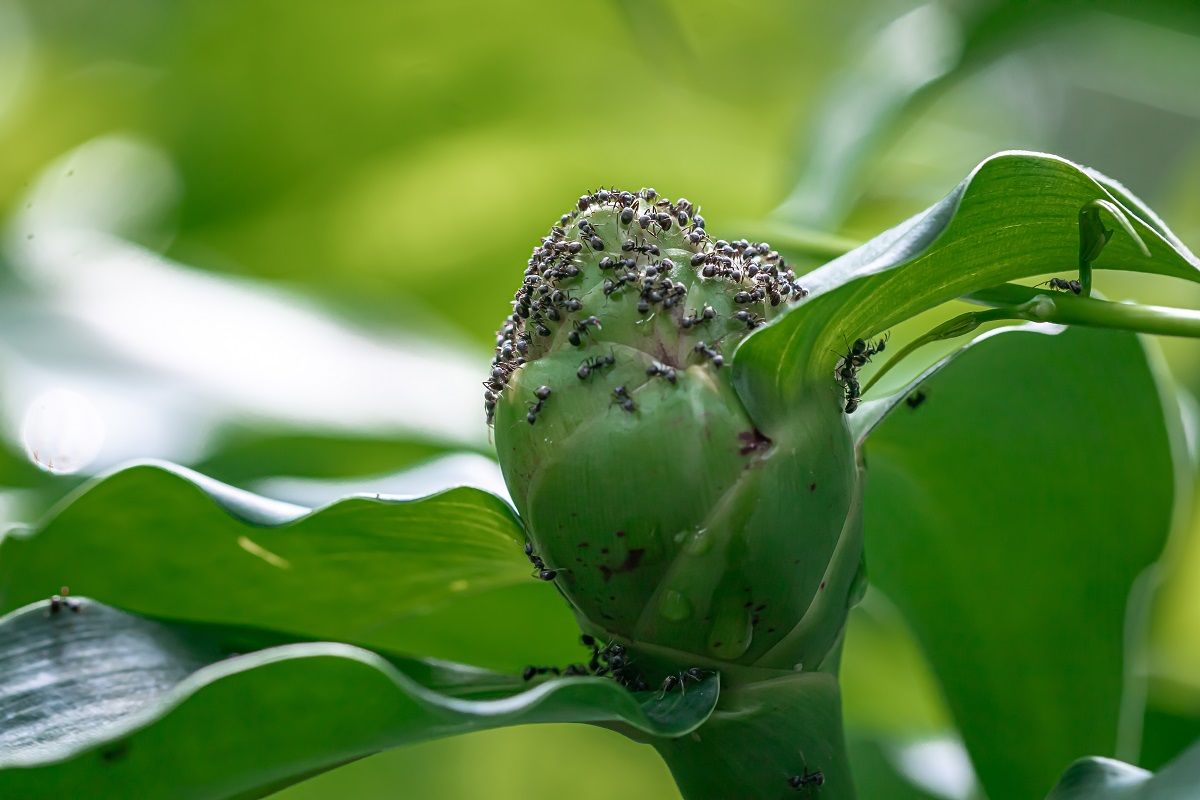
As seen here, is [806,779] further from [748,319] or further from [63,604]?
[63,604]

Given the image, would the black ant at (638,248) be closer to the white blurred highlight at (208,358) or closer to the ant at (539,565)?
the ant at (539,565)

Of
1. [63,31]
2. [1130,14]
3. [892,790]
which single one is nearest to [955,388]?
[892,790]

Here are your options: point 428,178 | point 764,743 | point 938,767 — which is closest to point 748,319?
point 764,743

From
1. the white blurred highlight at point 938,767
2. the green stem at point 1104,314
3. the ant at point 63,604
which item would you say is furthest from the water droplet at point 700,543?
the white blurred highlight at point 938,767

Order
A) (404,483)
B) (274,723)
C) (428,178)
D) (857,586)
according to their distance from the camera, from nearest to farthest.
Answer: (274,723)
(857,586)
(404,483)
(428,178)

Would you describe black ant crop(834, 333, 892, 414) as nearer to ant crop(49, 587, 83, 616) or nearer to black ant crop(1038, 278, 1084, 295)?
black ant crop(1038, 278, 1084, 295)

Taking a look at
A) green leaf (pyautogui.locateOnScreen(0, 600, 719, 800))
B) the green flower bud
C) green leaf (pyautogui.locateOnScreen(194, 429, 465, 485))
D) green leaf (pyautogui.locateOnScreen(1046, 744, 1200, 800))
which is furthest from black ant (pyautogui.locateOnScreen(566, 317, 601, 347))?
green leaf (pyautogui.locateOnScreen(194, 429, 465, 485))
